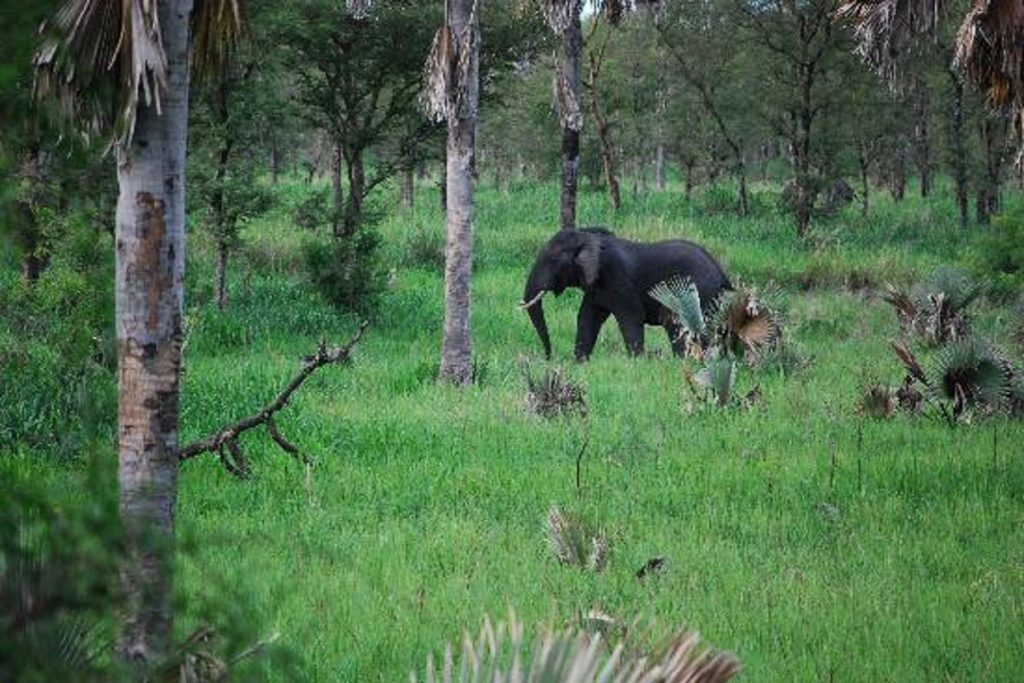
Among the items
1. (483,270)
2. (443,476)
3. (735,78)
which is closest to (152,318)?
(443,476)

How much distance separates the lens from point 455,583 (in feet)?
22.6

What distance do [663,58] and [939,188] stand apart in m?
15.8

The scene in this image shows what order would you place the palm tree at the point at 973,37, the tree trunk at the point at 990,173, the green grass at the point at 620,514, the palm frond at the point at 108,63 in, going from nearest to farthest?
the palm frond at the point at 108,63 → the green grass at the point at 620,514 → the palm tree at the point at 973,37 → the tree trunk at the point at 990,173

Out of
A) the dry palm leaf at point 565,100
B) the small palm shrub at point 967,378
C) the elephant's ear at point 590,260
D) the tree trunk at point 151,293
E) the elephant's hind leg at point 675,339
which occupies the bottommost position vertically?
the elephant's hind leg at point 675,339

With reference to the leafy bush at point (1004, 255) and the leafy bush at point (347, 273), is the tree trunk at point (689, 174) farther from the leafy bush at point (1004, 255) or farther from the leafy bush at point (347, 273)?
the leafy bush at point (347, 273)

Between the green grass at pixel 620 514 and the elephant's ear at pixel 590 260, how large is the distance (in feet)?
3.99

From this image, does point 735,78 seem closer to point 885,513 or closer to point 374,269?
point 374,269

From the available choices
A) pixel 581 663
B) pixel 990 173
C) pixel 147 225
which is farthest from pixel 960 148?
pixel 581 663

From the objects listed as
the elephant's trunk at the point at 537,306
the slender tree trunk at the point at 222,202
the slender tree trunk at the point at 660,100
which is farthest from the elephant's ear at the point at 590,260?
the slender tree trunk at the point at 660,100

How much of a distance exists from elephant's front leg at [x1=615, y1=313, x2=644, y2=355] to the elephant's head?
72 cm

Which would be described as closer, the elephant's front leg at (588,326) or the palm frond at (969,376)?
the palm frond at (969,376)

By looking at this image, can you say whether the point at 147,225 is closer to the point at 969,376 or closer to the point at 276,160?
the point at 969,376

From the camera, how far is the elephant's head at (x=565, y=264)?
17.3 metres

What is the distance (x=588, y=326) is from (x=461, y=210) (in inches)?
150
